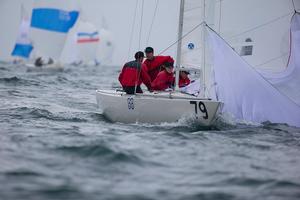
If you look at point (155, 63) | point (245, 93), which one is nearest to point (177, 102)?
point (245, 93)

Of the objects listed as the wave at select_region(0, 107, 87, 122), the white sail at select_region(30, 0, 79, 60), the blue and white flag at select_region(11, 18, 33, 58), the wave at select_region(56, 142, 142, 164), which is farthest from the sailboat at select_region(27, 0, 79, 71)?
the wave at select_region(56, 142, 142, 164)

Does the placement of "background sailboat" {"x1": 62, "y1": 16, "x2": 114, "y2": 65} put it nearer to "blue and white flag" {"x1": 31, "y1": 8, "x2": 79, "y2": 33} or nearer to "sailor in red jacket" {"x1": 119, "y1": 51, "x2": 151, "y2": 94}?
"blue and white flag" {"x1": 31, "y1": 8, "x2": 79, "y2": 33}

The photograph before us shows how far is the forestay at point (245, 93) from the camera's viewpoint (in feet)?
30.2

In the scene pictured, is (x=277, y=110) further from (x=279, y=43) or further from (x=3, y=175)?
(x=3, y=175)

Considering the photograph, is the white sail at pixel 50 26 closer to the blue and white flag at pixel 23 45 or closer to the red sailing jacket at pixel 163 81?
the blue and white flag at pixel 23 45

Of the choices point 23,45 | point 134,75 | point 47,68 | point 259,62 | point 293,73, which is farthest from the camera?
point 23,45

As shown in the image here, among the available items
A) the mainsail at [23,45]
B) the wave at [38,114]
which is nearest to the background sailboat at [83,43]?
the mainsail at [23,45]

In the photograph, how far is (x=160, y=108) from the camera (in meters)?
8.74

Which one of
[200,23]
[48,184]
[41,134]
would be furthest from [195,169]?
[200,23]

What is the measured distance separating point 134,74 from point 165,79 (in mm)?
660

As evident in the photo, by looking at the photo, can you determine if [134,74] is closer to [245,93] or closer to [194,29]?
[194,29]

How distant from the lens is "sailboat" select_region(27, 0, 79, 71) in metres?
37.5

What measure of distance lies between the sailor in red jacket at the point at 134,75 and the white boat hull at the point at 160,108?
0.20 m

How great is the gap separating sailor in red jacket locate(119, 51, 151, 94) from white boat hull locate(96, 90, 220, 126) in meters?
0.20
